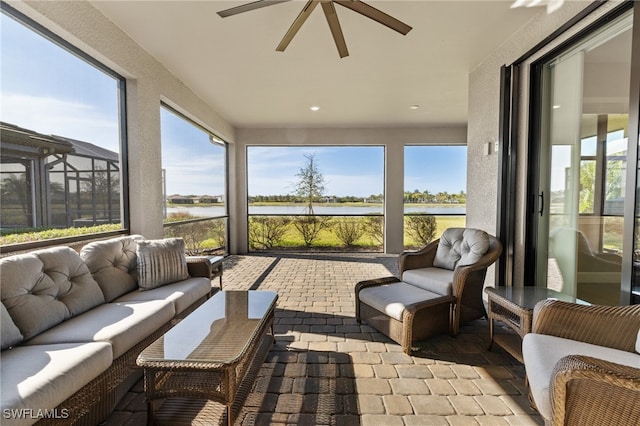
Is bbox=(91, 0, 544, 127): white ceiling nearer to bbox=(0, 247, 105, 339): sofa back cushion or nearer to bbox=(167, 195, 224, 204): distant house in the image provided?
bbox=(167, 195, 224, 204): distant house

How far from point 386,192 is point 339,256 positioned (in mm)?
1761

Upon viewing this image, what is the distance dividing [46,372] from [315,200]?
6.28 metres

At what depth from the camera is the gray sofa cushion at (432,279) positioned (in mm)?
2802

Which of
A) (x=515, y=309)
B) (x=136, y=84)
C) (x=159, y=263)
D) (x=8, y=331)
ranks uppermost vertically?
(x=136, y=84)

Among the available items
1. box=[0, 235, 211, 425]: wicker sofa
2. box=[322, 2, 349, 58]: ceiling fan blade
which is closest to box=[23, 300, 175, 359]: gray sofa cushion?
box=[0, 235, 211, 425]: wicker sofa

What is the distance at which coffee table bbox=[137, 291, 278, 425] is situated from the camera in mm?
1503

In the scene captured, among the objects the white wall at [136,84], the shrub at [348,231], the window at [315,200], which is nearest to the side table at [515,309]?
the white wall at [136,84]

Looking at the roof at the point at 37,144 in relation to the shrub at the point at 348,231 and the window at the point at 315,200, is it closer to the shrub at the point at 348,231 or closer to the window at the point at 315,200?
the window at the point at 315,200

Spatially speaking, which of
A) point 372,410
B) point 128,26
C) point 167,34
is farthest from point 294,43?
point 372,410

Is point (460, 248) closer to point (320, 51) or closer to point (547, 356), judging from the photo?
point (547, 356)

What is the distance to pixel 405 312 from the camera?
95.9 inches

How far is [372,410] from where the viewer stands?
5.84 feet

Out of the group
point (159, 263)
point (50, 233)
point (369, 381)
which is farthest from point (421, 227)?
point (50, 233)

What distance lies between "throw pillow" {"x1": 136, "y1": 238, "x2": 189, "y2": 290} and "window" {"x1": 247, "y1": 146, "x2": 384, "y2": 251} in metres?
4.34
